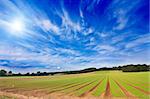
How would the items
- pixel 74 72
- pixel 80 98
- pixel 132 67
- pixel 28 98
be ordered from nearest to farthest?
pixel 80 98
pixel 28 98
pixel 132 67
pixel 74 72

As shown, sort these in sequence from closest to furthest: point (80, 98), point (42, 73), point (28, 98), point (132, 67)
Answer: point (80, 98) → point (28, 98) → point (132, 67) → point (42, 73)

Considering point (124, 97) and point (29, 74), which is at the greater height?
point (29, 74)

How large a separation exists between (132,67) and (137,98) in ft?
189

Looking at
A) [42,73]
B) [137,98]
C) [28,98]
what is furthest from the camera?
[42,73]

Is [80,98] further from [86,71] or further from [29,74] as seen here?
[29,74]

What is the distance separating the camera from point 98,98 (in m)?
19.6

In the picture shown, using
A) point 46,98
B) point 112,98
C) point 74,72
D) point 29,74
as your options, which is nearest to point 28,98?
point 46,98

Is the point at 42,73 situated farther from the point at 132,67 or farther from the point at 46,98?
the point at 46,98

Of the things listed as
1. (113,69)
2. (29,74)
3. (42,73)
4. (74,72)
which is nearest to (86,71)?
(74,72)

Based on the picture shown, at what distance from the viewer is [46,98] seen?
70.5 ft

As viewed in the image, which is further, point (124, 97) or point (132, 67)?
point (132, 67)

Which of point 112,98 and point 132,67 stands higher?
point 132,67

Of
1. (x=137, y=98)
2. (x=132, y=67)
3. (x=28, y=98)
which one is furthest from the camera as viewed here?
(x=132, y=67)

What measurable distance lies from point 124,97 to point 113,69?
7757cm
